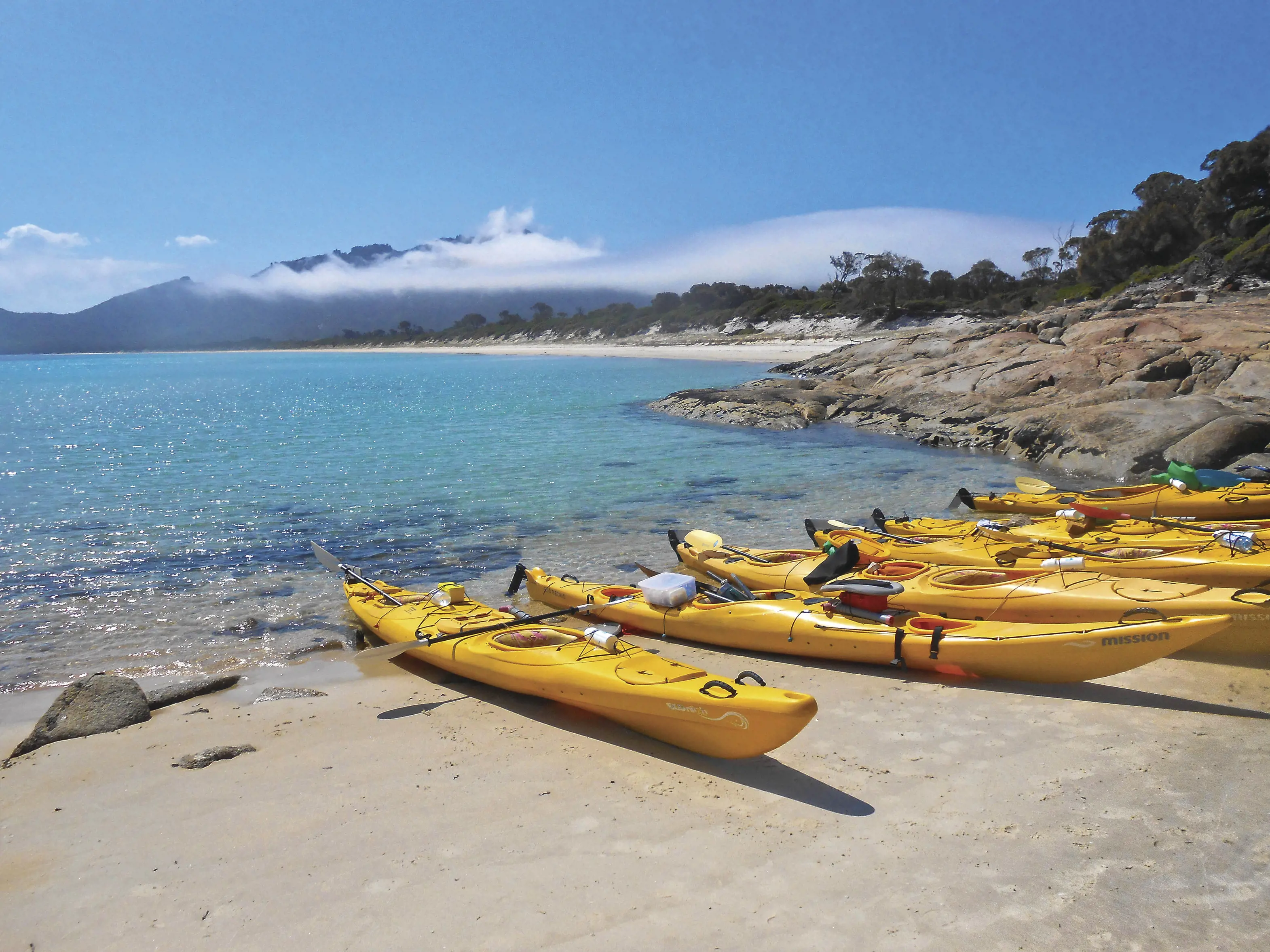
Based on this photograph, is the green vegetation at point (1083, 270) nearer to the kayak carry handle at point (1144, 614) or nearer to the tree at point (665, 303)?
the tree at point (665, 303)

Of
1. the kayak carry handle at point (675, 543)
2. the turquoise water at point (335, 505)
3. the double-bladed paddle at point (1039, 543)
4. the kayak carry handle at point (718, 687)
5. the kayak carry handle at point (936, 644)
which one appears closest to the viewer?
the kayak carry handle at point (718, 687)

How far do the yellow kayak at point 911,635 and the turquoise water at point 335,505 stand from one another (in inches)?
99.1

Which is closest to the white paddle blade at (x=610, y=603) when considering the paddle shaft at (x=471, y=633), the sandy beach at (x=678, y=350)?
the paddle shaft at (x=471, y=633)

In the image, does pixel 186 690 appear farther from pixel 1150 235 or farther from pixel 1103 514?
pixel 1150 235

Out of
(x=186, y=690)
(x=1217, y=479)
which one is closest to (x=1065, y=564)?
(x=1217, y=479)

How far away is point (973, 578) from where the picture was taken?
7.11 metres

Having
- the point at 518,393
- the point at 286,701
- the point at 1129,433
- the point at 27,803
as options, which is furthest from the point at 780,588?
the point at 518,393

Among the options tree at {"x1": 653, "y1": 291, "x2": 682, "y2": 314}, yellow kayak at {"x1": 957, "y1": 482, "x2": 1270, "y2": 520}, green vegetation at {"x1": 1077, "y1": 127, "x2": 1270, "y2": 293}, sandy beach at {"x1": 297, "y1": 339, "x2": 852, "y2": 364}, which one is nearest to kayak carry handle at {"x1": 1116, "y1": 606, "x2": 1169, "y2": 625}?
yellow kayak at {"x1": 957, "y1": 482, "x2": 1270, "y2": 520}

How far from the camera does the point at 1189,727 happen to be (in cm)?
498

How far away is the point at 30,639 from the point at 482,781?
234 inches

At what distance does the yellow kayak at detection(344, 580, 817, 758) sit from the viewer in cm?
457

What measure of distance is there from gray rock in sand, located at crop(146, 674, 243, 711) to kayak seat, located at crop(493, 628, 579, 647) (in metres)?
2.35

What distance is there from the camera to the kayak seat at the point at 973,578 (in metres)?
7.05

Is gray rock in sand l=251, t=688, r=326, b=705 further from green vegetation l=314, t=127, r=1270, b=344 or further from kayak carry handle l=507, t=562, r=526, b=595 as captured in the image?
green vegetation l=314, t=127, r=1270, b=344
